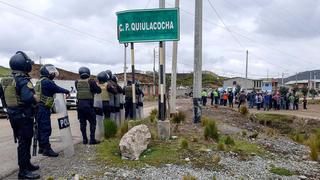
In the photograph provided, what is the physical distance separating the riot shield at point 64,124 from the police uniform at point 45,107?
15cm

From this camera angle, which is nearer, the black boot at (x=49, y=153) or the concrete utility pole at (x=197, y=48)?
the black boot at (x=49, y=153)

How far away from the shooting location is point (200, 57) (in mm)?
15039

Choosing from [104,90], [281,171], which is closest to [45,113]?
[104,90]

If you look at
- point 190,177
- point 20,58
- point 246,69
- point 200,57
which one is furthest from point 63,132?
point 246,69

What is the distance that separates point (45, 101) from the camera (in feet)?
28.8

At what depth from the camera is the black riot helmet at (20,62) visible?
6891 mm

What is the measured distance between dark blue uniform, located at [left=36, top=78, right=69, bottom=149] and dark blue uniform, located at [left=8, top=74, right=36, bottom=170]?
66.2 inches

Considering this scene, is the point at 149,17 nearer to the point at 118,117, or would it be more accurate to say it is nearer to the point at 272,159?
the point at 118,117

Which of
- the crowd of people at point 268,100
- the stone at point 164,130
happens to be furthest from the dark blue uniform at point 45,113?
the crowd of people at point 268,100

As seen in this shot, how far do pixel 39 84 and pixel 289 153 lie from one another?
6.48 m

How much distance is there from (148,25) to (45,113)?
142 inches

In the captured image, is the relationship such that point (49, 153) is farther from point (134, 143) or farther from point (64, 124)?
point (134, 143)

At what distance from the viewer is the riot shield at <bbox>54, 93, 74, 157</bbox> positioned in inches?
339

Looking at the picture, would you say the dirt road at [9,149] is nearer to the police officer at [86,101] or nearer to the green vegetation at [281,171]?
the police officer at [86,101]
